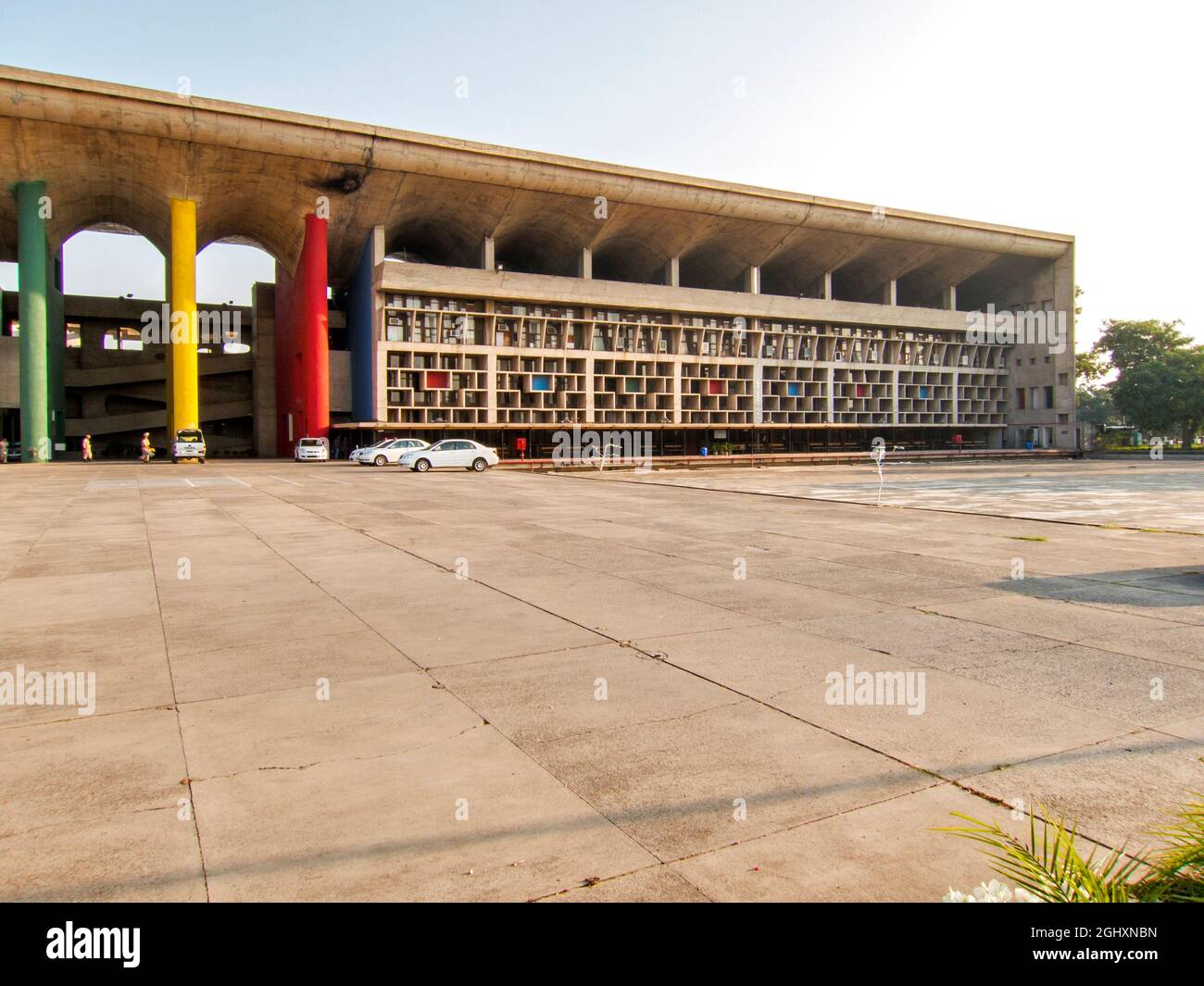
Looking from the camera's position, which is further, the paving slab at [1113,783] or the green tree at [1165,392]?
the green tree at [1165,392]

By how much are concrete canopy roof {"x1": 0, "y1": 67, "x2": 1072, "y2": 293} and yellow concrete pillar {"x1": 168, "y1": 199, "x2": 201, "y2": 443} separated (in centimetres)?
173

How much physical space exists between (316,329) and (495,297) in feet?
37.6

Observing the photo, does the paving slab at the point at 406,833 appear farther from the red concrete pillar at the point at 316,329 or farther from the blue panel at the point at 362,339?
the red concrete pillar at the point at 316,329

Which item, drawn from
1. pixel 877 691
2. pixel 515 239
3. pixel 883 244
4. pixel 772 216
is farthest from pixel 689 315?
pixel 877 691

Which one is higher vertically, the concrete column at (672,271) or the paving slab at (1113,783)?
the concrete column at (672,271)

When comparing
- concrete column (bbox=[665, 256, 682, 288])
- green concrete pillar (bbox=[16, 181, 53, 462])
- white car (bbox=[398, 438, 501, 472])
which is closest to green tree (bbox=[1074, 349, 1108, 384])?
concrete column (bbox=[665, 256, 682, 288])

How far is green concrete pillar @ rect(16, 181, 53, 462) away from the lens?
4644 cm

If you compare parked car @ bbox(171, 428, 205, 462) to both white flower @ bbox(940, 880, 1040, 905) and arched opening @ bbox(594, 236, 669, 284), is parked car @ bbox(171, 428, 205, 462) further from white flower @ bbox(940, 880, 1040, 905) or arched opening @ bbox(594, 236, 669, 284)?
white flower @ bbox(940, 880, 1040, 905)

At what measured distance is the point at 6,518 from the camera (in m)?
16.5

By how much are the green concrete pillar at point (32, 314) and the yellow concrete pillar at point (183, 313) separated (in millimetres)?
6864

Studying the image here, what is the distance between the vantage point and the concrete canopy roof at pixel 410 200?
141 ft

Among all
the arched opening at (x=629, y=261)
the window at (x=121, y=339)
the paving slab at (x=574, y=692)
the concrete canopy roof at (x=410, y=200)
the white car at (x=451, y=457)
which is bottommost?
the paving slab at (x=574, y=692)

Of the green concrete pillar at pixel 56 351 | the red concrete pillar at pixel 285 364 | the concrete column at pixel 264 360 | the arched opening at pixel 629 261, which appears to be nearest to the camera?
the green concrete pillar at pixel 56 351

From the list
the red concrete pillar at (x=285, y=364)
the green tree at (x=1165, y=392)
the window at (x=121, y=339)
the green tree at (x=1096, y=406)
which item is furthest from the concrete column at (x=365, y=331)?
the green tree at (x=1096, y=406)
